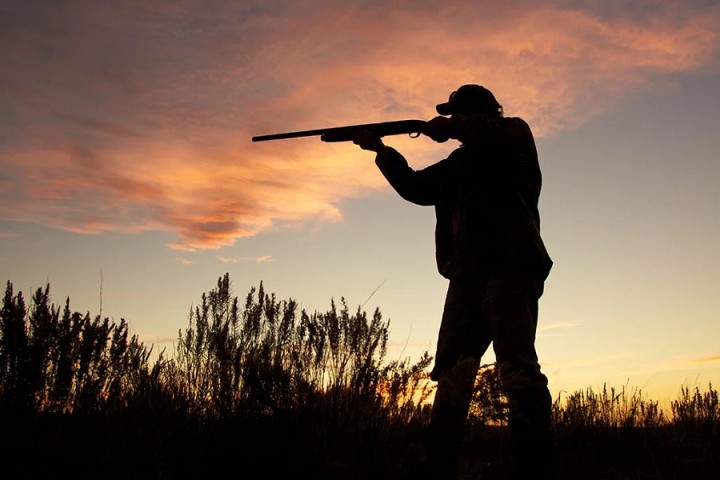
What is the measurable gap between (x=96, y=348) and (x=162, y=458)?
2.63 feet

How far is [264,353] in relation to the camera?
14.4 feet

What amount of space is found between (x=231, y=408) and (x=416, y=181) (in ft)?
6.48

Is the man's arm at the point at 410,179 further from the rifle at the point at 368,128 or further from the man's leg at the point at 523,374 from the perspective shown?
the man's leg at the point at 523,374

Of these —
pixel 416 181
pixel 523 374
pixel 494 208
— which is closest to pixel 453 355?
pixel 523 374

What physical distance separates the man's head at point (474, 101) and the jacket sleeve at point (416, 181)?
0.40m

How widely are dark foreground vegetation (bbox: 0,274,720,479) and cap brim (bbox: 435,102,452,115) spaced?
150 cm

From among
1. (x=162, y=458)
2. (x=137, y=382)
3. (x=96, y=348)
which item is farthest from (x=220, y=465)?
(x=137, y=382)

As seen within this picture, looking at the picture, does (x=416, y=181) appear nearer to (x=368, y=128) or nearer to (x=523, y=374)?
(x=368, y=128)

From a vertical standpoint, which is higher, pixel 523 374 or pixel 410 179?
pixel 410 179

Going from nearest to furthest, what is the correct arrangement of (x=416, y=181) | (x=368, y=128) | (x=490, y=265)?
1. (x=490, y=265)
2. (x=416, y=181)
3. (x=368, y=128)

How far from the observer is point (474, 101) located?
4.03 meters

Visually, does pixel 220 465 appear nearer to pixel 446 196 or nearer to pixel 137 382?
pixel 137 382

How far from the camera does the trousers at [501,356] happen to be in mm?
3248

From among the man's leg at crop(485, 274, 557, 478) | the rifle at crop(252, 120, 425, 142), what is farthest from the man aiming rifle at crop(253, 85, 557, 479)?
the rifle at crop(252, 120, 425, 142)
